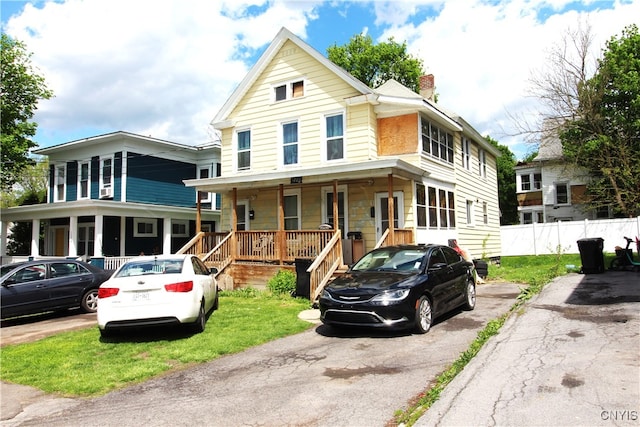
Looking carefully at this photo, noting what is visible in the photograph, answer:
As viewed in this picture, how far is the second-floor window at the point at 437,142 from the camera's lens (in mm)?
15929

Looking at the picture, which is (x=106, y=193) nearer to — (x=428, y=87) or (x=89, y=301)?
(x=89, y=301)

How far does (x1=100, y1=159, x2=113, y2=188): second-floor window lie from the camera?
22984mm

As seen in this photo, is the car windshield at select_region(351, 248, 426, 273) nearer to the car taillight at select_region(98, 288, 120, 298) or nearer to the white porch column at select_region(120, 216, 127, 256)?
the car taillight at select_region(98, 288, 120, 298)

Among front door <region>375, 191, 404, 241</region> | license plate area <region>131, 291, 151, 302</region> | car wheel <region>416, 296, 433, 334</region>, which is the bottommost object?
car wheel <region>416, 296, 433, 334</region>

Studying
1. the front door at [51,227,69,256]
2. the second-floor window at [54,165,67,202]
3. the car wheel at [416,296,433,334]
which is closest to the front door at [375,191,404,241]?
the car wheel at [416,296,433,334]

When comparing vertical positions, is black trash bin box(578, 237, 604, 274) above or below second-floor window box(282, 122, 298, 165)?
below

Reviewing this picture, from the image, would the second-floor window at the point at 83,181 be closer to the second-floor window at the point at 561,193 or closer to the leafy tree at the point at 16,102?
the leafy tree at the point at 16,102

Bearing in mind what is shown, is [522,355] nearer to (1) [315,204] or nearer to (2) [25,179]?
(1) [315,204]

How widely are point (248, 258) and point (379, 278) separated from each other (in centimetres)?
784

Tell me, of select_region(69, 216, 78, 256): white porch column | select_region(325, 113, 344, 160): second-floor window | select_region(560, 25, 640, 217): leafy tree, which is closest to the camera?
select_region(325, 113, 344, 160): second-floor window

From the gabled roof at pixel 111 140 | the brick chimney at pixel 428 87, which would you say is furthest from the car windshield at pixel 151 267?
the gabled roof at pixel 111 140

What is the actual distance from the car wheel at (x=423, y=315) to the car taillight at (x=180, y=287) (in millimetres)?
3985

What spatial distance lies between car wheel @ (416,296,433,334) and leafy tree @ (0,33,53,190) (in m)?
24.5

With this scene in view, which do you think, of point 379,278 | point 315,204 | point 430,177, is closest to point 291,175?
point 315,204
